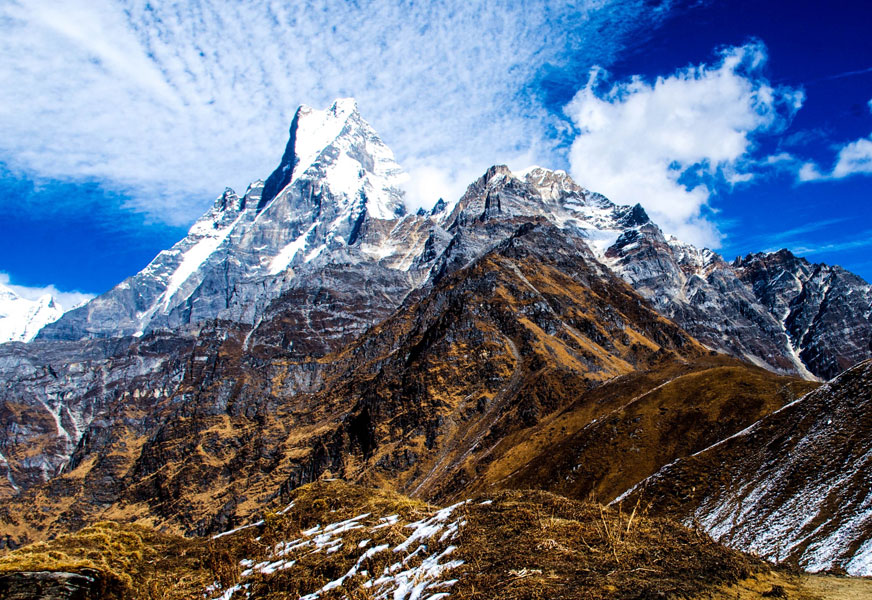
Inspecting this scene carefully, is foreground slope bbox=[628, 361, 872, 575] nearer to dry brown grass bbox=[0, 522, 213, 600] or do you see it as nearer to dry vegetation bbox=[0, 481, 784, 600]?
dry vegetation bbox=[0, 481, 784, 600]

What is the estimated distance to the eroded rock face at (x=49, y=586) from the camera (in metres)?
11.5

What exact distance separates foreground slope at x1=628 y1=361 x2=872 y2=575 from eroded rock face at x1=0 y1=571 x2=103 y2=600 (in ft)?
65.6

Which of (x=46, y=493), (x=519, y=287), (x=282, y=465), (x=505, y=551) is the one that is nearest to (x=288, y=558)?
(x=505, y=551)

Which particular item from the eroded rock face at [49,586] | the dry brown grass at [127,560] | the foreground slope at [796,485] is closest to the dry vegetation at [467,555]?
the dry brown grass at [127,560]

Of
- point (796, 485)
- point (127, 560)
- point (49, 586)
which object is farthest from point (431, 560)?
point (796, 485)

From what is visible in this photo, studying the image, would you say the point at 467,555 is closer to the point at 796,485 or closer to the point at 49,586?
the point at 49,586

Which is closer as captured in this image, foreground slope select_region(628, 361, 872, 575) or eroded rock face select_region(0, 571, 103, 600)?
eroded rock face select_region(0, 571, 103, 600)

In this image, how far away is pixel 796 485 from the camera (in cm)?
2502

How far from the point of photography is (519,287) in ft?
582

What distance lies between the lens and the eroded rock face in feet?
37.7

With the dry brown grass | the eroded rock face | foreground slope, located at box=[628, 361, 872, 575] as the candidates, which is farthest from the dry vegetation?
foreground slope, located at box=[628, 361, 872, 575]

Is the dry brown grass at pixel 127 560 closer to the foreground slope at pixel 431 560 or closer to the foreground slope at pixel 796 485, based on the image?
the foreground slope at pixel 431 560

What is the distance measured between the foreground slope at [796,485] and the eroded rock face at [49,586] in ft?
65.6

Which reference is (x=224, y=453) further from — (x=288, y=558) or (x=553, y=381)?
(x=288, y=558)
